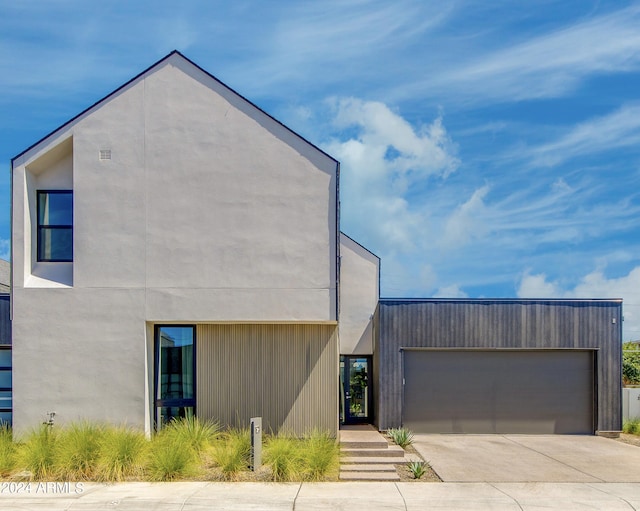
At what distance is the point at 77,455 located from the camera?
11055mm

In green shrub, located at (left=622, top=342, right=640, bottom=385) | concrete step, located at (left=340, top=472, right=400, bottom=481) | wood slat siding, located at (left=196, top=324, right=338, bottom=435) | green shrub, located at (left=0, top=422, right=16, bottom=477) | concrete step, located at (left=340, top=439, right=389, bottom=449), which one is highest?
wood slat siding, located at (left=196, top=324, right=338, bottom=435)

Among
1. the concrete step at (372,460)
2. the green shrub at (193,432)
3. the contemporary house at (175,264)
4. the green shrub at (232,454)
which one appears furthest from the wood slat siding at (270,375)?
the concrete step at (372,460)

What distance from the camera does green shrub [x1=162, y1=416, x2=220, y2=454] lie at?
41.0ft

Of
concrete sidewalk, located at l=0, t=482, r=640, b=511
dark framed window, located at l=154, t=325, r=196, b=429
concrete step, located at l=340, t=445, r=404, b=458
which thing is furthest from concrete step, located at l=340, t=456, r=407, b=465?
dark framed window, located at l=154, t=325, r=196, b=429

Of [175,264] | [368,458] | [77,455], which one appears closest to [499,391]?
[368,458]

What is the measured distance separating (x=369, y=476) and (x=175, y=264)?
6032 mm

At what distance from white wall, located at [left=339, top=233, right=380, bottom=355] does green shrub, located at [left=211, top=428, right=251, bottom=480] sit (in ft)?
22.3

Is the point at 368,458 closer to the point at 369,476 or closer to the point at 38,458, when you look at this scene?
the point at 369,476

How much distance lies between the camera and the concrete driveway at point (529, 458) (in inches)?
460

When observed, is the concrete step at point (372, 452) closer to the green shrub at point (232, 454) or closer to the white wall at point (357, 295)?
the green shrub at point (232, 454)

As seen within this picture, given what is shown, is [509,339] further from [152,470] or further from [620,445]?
[152,470]

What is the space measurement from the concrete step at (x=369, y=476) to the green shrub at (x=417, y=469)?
0.31 m

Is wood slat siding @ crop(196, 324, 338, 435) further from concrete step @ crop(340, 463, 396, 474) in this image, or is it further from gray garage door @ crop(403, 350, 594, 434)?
gray garage door @ crop(403, 350, 594, 434)

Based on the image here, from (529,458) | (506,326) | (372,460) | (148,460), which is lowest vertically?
(529,458)
